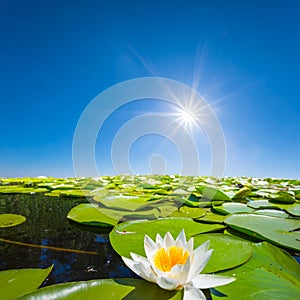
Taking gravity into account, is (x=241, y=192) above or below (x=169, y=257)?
above

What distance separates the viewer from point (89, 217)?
122 centimetres

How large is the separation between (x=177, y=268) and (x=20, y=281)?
423 millimetres

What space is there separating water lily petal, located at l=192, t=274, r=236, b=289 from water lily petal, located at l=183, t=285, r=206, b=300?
0.03 meters

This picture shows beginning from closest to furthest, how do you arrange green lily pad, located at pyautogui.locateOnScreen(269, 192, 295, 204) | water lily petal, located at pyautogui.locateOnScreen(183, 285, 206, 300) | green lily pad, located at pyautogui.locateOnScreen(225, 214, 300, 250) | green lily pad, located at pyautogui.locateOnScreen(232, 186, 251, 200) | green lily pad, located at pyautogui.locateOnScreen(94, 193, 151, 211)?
1. water lily petal, located at pyautogui.locateOnScreen(183, 285, 206, 300)
2. green lily pad, located at pyautogui.locateOnScreen(225, 214, 300, 250)
3. green lily pad, located at pyautogui.locateOnScreen(94, 193, 151, 211)
4. green lily pad, located at pyautogui.locateOnScreen(269, 192, 295, 204)
5. green lily pad, located at pyautogui.locateOnScreen(232, 186, 251, 200)

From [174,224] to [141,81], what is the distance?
2.71 metres

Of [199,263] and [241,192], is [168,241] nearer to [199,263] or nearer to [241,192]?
[199,263]

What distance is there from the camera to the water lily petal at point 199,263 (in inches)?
19.6

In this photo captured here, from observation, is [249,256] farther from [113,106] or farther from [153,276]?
[113,106]

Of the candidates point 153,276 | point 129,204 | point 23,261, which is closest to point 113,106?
point 129,204

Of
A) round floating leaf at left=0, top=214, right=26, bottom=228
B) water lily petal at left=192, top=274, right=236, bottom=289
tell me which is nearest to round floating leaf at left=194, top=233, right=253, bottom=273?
water lily petal at left=192, top=274, right=236, bottom=289

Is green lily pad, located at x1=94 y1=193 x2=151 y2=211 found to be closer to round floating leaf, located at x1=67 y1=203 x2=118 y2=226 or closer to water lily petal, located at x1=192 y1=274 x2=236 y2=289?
round floating leaf, located at x1=67 y1=203 x2=118 y2=226

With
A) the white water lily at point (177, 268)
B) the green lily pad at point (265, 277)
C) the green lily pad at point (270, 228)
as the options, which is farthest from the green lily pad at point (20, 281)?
the green lily pad at point (270, 228)

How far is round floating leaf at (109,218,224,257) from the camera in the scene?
775mm

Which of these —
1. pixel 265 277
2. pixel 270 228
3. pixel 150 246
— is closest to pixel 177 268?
pixel 150 246
